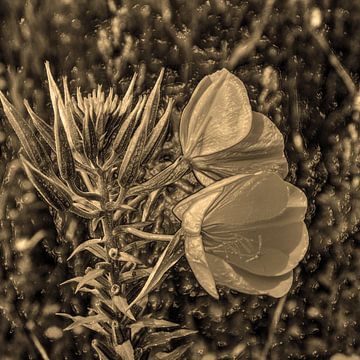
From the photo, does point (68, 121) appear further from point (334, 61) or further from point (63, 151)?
point (334, 61)

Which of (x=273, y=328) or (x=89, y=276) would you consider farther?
(x=273, y=328)

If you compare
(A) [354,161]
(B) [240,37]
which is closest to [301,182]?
(A) [354,161]

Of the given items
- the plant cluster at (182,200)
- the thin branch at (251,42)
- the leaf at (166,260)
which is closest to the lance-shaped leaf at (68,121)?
the plant cluster at (182,200)

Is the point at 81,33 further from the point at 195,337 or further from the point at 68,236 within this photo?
the point at 195,337

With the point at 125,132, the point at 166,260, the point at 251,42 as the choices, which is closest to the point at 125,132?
the point at 125,132

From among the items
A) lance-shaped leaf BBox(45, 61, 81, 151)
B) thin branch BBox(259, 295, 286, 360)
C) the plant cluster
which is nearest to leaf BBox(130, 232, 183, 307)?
the plant cluster

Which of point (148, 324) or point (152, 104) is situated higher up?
point (152, 104)
